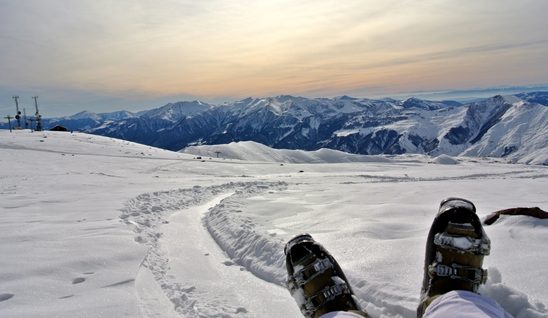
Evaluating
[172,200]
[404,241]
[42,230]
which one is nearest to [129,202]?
[172,200]

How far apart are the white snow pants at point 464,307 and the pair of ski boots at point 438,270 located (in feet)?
1.32

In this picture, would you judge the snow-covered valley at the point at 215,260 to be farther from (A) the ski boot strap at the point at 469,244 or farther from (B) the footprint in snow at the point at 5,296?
(A) the ski boot strap at the point at 469,244

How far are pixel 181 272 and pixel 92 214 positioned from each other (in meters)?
4.73

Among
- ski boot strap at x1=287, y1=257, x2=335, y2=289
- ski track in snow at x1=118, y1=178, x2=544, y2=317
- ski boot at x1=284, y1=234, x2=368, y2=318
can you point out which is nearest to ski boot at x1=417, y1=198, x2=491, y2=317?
ski track in snow at x1=118, y1=178, x2=544, y2=317

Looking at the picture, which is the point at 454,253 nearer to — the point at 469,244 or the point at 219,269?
the point at 469,244

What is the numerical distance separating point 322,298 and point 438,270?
3.60ft

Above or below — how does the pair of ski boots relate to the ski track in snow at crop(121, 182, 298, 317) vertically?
above

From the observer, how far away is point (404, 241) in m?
5.36

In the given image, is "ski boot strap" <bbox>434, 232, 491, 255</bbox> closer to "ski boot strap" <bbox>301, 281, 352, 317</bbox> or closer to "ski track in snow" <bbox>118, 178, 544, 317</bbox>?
"ski track in snow" <bbox>118, 178, 544, 317</bbox>

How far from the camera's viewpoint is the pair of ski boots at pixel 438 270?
3.25 metres

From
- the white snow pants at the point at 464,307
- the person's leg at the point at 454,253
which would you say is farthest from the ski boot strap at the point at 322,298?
the white snow pants at the point at 464,307

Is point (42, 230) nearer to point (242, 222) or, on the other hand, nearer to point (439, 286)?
point (242, 222)

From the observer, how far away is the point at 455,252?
3451 millimetres

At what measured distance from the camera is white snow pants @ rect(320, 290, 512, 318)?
91.6 inches
